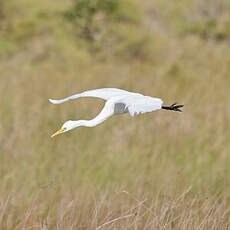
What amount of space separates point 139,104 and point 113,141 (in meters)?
2.07

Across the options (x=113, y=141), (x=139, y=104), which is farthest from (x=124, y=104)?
(x=113, y=141)

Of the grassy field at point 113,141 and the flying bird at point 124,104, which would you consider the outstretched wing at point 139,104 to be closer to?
the flying bird at point 124,104

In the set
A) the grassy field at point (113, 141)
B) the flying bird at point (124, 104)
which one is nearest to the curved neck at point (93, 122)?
the flying bird at point (124, 104)

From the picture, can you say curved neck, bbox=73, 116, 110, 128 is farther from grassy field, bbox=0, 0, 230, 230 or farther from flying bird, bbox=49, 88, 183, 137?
grassy field, bbox=0, 0, 230, 230

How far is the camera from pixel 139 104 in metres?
1.14

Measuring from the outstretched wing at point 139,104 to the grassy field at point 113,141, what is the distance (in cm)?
60

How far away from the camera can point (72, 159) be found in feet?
9.49

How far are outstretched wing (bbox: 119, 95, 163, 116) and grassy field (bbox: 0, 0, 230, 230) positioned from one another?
1.96ft

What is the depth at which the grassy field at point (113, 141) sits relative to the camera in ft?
6.62

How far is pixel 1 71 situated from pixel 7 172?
8.49ft

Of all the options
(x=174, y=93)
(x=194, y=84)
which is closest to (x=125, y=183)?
(x=174, y=93)

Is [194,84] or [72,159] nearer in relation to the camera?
[72,159]

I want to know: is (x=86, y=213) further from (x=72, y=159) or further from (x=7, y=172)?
(x=72, y=159)

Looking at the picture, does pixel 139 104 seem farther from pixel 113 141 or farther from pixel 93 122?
pixel 113 141
